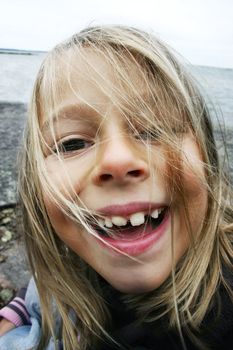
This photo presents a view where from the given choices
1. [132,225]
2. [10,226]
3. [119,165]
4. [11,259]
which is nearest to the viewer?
[119,165]

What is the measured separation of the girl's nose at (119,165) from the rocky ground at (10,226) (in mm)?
501

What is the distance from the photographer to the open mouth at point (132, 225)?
0.79m

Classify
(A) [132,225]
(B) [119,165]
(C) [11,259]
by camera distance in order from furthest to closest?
(C) [11,259] < (A) [132,225] < (B) [119,165]

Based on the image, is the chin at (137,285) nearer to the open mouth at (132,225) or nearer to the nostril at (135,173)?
the open mouth at (132,225)

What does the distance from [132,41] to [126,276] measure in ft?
2.03

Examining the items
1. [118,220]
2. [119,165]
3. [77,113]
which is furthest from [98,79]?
[118,220]

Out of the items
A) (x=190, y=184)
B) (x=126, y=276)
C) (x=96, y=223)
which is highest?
(x=190, y=184)

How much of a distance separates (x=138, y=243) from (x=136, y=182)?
0.49 feet

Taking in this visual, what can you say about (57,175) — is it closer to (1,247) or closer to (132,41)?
(132,41)

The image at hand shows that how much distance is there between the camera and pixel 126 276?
0.81 meters

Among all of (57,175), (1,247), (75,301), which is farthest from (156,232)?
(1,247)

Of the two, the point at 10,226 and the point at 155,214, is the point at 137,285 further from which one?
the point at 10,226

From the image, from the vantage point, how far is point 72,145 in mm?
851

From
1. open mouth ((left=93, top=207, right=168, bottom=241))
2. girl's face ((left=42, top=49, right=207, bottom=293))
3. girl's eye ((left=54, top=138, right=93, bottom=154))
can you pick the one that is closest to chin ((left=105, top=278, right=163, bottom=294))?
girl's face ((left=42, top=49, right=207, bottom=293))
